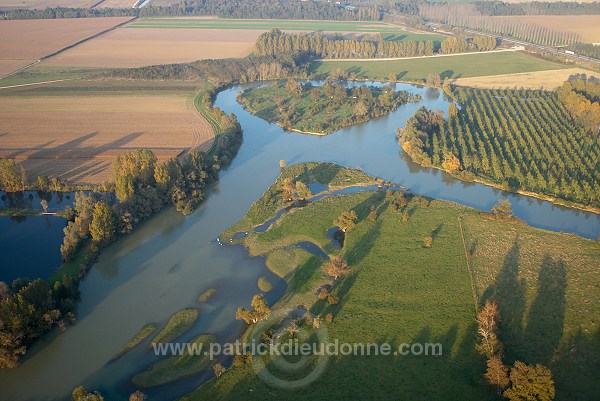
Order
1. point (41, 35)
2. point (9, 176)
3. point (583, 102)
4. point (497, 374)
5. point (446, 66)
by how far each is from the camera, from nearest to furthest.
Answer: point (497, 374) < point (9, 176) < point (583, 102) < point (446, 66) < point (41, 35)

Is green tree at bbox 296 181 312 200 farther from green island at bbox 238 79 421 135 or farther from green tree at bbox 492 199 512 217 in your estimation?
green island at bbox 238 79 421 135

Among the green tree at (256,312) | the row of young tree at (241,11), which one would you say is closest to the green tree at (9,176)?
the green tree at (256,312)

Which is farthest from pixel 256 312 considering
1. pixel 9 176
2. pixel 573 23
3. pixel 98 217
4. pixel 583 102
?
pixel 573 23

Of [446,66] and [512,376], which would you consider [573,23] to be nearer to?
[446,66]

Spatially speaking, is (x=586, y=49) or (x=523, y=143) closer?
(x=523, y=143)

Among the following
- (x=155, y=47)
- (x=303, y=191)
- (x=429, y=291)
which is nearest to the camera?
(x=429, y=291)

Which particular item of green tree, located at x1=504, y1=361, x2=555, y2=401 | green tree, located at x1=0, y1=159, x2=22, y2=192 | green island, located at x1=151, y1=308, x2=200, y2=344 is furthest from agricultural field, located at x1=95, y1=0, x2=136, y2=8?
green tree, located at x1=504, y1=361, x2=555, y2=401
